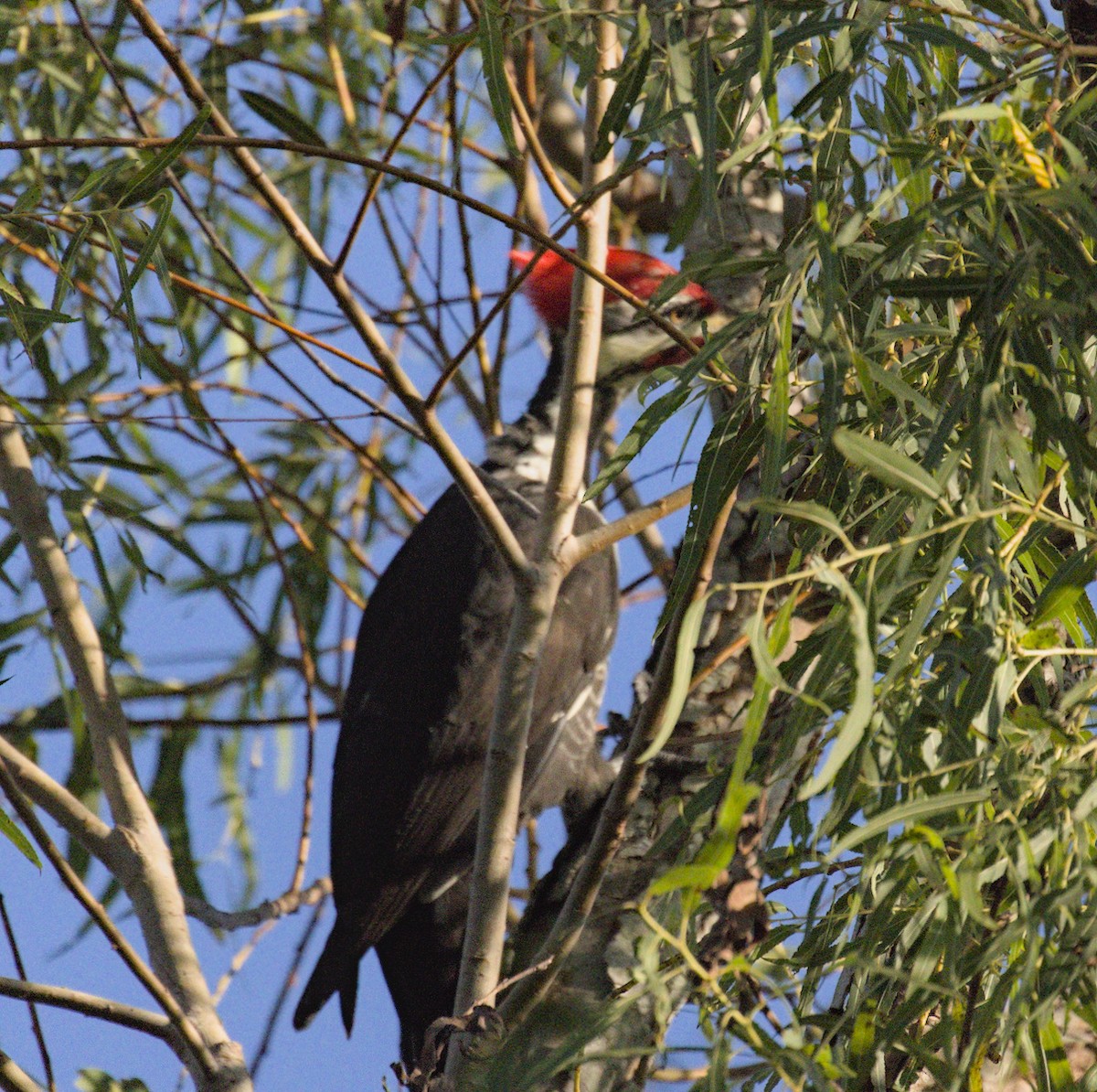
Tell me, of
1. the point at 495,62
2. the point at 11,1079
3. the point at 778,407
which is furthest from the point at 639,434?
the point at 11,1079

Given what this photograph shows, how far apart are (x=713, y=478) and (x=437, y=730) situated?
1415 millimetres

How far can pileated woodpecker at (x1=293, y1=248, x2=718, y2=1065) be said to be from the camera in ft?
7.51

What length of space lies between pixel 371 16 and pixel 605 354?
2.68 ft

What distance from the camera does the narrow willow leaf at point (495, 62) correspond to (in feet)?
3.51

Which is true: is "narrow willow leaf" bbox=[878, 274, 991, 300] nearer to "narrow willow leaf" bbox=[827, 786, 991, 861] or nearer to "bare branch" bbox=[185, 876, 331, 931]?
"narrow willow leaf" bbox=[827, 786, 991, 861]

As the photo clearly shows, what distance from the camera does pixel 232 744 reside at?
3123mm

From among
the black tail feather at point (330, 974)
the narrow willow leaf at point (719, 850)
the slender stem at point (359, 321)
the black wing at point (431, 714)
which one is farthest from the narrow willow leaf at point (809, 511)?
the black tail feather at point (330, 974)

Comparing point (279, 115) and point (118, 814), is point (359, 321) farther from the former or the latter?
point (118, 814)

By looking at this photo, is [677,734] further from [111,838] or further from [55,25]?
[55,25]

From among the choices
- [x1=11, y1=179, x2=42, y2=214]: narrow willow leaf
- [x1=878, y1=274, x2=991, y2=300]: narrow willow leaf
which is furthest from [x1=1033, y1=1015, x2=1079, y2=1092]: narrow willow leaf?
[x1=11, y1=179, x2=42, y2=214]: narrow willow leaf

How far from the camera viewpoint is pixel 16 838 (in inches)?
47.2

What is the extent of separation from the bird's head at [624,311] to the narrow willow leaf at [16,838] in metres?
1.55

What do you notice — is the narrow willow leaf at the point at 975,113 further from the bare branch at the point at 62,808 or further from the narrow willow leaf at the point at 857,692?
the bare branch at the point at 62,808

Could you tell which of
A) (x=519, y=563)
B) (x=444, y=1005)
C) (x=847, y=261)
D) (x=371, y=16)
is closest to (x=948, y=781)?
(x=847, y=261)
